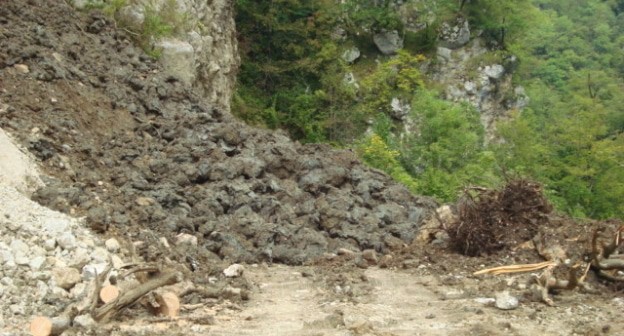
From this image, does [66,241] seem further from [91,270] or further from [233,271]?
[233,271]

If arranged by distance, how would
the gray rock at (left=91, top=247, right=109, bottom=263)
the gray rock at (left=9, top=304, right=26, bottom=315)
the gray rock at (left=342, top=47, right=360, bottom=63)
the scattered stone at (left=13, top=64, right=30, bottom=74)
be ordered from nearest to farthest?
the gray rock at (left=9, top=304, right=26, bottom=315) < the gray rock at (left=91, top=247, right=109, bottom=263) < the scattered stone at (left=13, top=64, right=30, bottom=74) < the gray rock at (left=342, top=47, right=360, bottom=63)

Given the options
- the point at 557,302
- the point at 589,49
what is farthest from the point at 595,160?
the point at 589,49

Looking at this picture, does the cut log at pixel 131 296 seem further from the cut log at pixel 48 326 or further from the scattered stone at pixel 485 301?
the scattered stone at pixel 485 301

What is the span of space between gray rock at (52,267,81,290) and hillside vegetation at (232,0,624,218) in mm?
14344

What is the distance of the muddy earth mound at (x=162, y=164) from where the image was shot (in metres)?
9.50

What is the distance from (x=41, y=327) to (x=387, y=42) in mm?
24316

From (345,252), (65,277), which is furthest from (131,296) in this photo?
(345,252)

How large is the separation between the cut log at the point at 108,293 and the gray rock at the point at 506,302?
134 inches

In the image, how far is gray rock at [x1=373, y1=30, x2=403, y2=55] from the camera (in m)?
28.3

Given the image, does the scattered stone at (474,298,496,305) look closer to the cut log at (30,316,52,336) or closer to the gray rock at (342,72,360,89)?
the cut log at (30,316,52,336)

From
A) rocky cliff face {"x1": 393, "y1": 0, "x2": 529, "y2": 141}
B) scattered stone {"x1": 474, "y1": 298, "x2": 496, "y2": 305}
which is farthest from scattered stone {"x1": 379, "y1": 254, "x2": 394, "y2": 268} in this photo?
rocky cliff face {"x1": 393, "y1": 0, "x2": 529, "y2": 141}

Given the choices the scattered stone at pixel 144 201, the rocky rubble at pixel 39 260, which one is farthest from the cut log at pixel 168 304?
the scattered stone at pixel 144 201

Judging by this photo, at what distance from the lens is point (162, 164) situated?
1127 cm

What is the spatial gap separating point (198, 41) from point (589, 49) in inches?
1796
